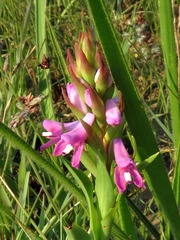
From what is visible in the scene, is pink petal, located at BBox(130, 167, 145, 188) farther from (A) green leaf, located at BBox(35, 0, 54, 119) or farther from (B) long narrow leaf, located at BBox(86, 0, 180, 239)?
(A) green leaf, located at BBox(35, 0, 54, 119)

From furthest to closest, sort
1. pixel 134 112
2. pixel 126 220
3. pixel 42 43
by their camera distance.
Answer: pixel 42 43 < pixel 126 220 < pixel 134 112

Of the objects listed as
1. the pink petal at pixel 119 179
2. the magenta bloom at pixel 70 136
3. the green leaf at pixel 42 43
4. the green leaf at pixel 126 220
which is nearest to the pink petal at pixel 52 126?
the magenta bloom at pixel 70 136

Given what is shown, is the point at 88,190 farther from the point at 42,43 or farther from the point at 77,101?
the point at 42,43

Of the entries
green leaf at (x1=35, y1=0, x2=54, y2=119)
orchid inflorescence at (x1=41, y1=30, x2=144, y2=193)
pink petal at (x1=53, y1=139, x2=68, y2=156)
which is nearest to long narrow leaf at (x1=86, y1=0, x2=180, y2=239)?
orchid inflorescence at (x1=41, y1=30, x2=144, y2=193)

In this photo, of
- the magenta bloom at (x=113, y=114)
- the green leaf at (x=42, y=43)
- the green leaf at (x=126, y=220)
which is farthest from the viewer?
the green leaf at (x=42, y=43)

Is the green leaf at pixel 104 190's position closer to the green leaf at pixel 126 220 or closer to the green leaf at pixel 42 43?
the green leaf at pixel 126 220

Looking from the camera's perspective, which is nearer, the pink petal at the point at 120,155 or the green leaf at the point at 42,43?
the pink petal at the point at 120,155

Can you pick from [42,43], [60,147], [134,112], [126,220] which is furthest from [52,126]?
[42,43]
